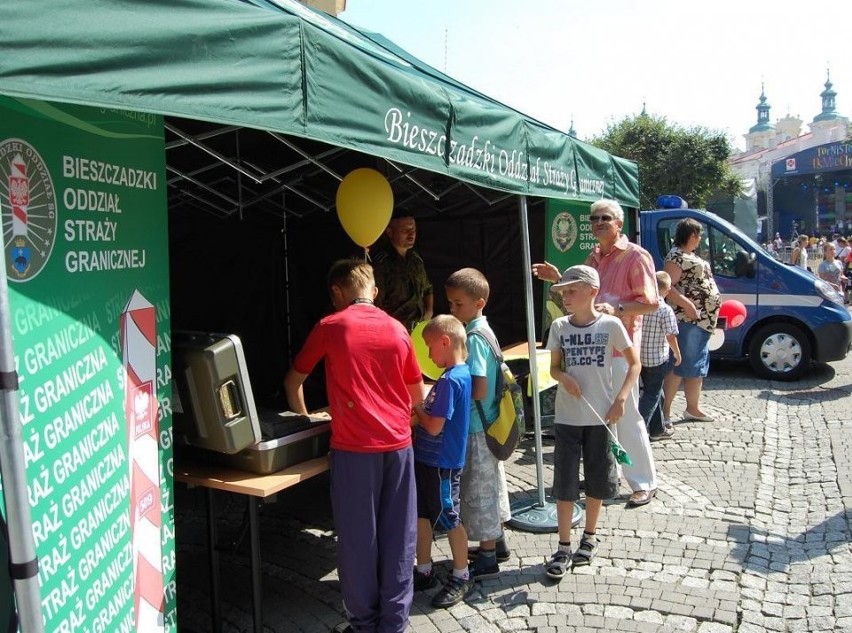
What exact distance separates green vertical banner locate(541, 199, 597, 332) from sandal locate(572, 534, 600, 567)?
3.29m

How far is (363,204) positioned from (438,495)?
1803 millimetres

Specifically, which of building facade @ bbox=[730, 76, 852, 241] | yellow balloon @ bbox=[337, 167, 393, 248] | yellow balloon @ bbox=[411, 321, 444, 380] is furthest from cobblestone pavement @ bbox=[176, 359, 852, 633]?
building facade @ bbox=[730, 76, 852, 241]

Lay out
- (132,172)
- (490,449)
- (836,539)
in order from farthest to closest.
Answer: (836,539), (490,449), (132,172)

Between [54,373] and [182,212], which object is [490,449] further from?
[182,212]

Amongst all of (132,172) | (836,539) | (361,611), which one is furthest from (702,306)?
(132,172)

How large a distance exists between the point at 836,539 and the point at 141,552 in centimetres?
390

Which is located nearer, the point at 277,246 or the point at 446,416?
the point at 446,416

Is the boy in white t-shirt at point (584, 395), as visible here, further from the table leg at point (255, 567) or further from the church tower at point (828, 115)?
the church tower at point (828, 115)

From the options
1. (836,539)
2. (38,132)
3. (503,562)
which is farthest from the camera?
(836,539)

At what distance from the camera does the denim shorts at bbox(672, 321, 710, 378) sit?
669 cm

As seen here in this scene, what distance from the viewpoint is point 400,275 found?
17.6ft

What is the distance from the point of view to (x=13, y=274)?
1.94 m

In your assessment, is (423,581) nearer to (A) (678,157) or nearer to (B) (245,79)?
(B) (245,79)

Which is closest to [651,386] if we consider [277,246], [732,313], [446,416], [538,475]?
[538,475]
